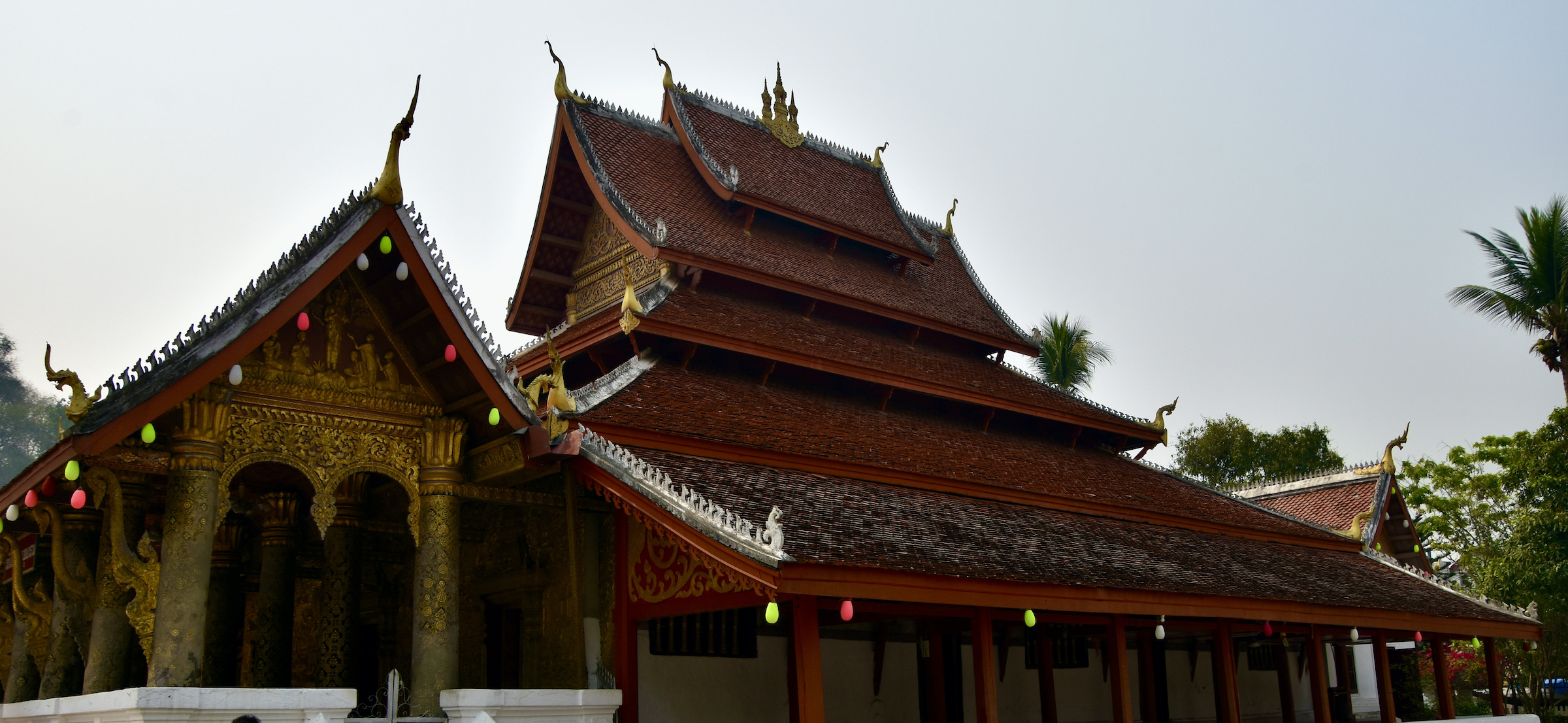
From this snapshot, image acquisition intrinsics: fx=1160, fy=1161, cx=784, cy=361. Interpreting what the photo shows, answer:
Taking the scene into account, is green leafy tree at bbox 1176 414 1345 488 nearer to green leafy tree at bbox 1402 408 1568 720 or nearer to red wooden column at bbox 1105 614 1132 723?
green leafy tree at bbox 1402 408 1568 720

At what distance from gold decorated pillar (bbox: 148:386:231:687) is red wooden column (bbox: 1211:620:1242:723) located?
35.1ft

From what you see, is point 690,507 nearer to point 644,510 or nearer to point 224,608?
point 644,510

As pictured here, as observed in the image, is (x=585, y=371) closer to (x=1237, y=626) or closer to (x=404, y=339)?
(x=404, y=339)

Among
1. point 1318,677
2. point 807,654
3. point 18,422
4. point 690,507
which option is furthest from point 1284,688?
point 18,422

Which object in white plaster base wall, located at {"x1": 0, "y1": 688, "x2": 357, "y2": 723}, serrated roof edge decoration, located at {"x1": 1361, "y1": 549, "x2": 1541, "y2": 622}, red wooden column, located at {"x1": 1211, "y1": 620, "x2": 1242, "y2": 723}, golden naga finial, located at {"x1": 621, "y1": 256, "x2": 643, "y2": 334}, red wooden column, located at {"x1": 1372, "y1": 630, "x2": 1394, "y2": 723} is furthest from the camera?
serrated roof edge decoration, located at {"x1": 1361, "y1": 549, "x2": 1541, "y2": 622}

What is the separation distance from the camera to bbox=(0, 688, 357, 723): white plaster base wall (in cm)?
793

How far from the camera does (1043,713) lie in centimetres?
1362

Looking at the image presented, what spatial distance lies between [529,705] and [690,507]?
225cm

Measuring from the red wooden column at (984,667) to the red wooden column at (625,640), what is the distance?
3235 millimetres

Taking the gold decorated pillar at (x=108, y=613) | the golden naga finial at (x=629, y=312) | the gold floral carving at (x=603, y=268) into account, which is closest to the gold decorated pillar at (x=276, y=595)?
the gold decorated pillar at (x=108, y=613)

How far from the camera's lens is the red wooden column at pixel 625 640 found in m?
10.9

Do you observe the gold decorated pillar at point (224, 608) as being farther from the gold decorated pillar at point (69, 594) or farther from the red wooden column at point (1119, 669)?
the red wooden column at point (1119, 669)

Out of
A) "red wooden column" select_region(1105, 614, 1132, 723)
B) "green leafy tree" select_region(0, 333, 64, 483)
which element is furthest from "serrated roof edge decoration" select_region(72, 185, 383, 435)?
"green leafy tree" select_region(0, 333, 64, 483)

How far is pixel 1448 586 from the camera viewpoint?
18.9 m
